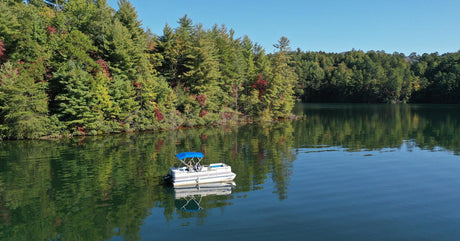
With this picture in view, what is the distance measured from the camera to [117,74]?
5709 cm

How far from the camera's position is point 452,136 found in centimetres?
5122

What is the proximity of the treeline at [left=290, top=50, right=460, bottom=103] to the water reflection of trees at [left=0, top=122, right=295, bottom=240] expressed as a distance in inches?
4762

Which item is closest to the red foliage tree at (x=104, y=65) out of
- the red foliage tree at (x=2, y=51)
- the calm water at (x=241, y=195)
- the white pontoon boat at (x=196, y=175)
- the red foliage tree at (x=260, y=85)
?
the red foliage tree at (x=2, y=51)

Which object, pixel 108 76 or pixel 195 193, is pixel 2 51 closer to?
pixel 108 76

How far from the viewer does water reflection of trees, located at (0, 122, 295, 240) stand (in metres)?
18.2

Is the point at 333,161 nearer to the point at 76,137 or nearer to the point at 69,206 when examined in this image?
the point at 69,206

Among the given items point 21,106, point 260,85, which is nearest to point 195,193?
point 21,106

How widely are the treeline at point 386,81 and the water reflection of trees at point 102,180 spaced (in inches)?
4762

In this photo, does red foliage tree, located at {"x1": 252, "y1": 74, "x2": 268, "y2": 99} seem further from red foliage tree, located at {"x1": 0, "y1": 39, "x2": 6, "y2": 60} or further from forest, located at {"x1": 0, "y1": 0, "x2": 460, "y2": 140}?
red foliage tree, located at {"x1": 0, "y1": 39, "x2": 6, "y2": 60}

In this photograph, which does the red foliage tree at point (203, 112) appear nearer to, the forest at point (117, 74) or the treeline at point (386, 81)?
the forest at point (117, 74)

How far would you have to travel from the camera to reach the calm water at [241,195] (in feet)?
57.1

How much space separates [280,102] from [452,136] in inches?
1502

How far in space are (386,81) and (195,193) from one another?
549 feet

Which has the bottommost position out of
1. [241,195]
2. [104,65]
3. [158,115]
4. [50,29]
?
[241,195]
